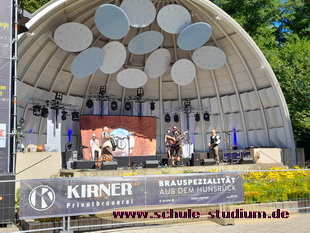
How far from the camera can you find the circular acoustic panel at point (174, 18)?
1756 cm

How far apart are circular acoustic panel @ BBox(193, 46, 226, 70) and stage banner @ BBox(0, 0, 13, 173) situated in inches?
530

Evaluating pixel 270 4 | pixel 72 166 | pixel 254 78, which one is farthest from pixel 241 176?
pixel 270 4

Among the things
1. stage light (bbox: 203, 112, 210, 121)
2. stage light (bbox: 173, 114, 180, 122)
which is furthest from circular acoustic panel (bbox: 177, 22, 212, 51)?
stage light (bbox: 173, 114, 180, 122)

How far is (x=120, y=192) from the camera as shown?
23.0ft

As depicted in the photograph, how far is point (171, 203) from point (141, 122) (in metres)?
15.5

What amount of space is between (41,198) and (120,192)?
1.70 meters

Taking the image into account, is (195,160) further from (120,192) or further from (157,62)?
(120,192)

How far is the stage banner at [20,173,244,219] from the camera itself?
21.0ft

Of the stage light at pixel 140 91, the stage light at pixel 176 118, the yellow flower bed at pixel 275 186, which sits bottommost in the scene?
the yellow flower bed at pixel 275 186

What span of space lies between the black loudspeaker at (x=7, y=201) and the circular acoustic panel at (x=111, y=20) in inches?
436

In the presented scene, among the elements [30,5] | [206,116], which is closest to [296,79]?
[206,116]

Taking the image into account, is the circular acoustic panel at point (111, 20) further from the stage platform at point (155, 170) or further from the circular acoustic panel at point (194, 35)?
the stage platform at point (155, 170)

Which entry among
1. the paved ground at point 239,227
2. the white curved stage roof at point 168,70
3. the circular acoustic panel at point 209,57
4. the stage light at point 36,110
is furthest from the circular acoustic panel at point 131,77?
the paved ground at point 239,227

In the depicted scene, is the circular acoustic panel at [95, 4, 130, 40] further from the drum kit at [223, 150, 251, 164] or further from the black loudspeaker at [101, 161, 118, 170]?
the drum kit at [223, 150, 251, 164]
